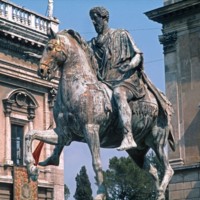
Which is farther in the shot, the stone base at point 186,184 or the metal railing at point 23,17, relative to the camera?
the metal railing at point 23,17

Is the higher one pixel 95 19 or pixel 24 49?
A: pixel 24 49

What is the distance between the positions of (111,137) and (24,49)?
70.4 feet

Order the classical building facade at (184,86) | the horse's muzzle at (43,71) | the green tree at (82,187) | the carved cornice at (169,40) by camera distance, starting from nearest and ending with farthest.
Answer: the horse's muzzle at (43,71)
the classical building facade at (184,86)
the carved cornice at (169,40)
the green tree at (82,187)

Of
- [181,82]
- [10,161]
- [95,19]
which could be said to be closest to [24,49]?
[10,161]

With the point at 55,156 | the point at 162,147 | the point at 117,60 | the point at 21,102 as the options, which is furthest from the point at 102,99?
the point at 21,102

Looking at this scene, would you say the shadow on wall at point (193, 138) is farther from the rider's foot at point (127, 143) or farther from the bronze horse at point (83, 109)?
the rider's foot at point (127, 143)

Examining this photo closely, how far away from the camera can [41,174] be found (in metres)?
29.2

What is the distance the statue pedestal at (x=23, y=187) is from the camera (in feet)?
90.2

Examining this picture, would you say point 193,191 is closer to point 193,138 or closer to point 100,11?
point 193,138

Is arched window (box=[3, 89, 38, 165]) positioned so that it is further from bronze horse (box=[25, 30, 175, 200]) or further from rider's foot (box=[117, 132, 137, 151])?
rider's foot (box=[117, 132, 137, 151])

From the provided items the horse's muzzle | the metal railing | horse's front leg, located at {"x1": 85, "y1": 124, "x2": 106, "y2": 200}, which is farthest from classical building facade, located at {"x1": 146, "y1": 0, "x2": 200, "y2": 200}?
the horse's muzzle

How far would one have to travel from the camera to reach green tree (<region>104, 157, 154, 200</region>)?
5431cm

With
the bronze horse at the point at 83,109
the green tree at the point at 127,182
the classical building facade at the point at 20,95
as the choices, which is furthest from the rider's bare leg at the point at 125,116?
the green tree at the point at 127,182

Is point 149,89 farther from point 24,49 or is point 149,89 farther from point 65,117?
point 24,49
